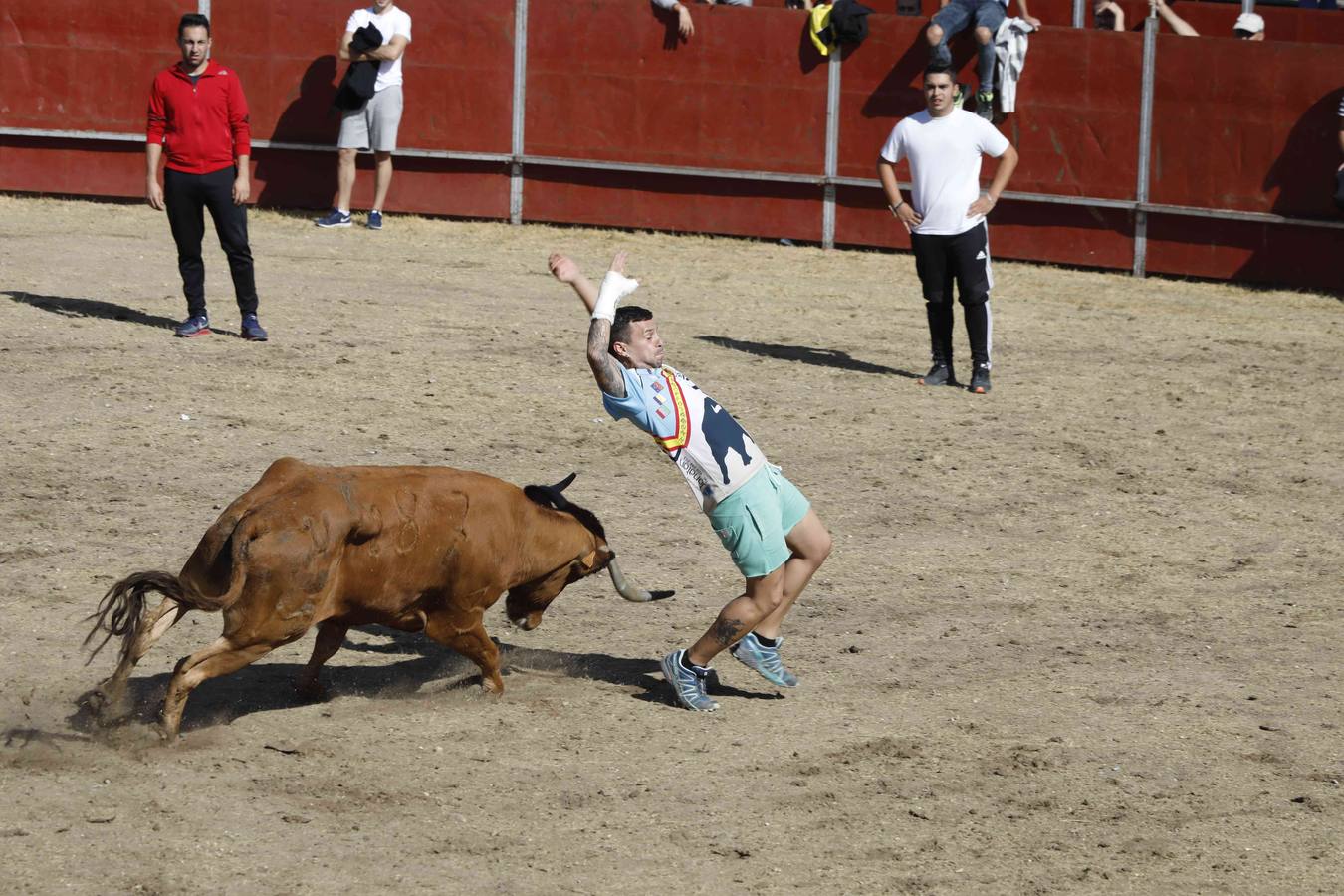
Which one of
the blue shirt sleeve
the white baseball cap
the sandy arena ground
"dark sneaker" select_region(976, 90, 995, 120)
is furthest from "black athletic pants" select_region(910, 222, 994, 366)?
the white baseball cap

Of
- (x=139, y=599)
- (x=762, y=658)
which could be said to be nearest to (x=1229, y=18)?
(x=762, y=658)

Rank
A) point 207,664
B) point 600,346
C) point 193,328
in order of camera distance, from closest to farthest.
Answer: point 207,664 → point 600,346 → point 193,328

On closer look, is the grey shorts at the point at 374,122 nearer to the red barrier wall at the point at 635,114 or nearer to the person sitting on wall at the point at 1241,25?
the red barrier wall at the point at 635,114

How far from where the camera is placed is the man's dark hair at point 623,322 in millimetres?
6117

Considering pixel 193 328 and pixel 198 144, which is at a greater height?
pixel 198 144

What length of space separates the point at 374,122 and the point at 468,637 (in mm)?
10108

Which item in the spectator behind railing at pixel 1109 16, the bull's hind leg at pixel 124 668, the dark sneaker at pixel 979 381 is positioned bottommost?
the bull's hind leg at pixel 124 668

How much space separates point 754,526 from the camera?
625cm

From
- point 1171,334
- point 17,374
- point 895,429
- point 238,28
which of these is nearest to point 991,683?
point 895,429

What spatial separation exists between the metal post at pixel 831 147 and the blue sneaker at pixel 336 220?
4.16 m

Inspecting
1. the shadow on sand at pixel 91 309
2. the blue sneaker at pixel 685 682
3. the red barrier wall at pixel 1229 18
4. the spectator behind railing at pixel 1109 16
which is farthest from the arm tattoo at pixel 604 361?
the red barrier wall at pixel 1229 18

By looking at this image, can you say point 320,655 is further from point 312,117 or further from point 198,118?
point 312,117

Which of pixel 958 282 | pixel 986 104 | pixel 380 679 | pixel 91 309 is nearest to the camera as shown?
pixel 380 679

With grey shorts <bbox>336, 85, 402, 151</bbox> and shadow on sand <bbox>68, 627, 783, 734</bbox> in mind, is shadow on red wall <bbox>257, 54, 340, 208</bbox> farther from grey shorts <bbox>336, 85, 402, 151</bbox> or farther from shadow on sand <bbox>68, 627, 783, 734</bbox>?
shadow on sand <bbox>68, 627, 783, 734</bbox>
